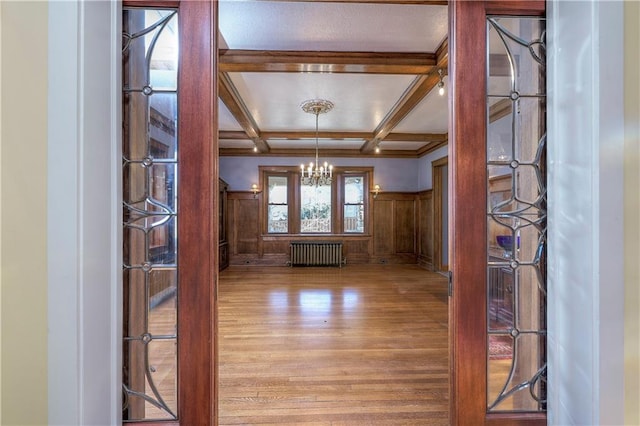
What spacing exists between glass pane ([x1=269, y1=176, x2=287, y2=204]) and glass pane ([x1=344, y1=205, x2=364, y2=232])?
5.76ft

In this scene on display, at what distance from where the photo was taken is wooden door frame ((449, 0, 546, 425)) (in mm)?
1263

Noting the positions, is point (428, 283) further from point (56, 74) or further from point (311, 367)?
point (56, 74)

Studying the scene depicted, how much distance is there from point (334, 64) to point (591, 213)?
2.70m

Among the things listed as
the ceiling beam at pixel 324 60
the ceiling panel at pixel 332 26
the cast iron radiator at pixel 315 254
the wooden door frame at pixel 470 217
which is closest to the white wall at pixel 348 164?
the cast iron radiator at pixel 315 254

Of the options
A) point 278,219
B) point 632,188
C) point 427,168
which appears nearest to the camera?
point 632,188

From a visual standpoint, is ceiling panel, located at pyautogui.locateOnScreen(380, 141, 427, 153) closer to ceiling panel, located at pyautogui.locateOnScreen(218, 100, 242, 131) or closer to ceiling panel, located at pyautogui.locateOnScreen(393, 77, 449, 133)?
ceiling panel, located at pyautogui.locateOnScreen(393, 77, 449, 133)

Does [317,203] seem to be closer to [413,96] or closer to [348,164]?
[348,164]

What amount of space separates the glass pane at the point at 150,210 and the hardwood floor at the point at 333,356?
938 millimetres

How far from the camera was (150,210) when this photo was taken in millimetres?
1289

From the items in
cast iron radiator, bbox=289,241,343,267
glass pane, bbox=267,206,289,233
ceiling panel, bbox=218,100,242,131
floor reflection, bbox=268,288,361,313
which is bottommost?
floor reflection, bbox=268,288,361,313

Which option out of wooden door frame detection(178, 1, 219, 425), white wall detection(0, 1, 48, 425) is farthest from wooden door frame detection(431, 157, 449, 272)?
white wall detection(0, 1, 48, 425)

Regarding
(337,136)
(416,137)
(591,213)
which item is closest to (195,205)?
(591,213)

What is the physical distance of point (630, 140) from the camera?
108 cm

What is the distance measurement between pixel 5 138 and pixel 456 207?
163cm
